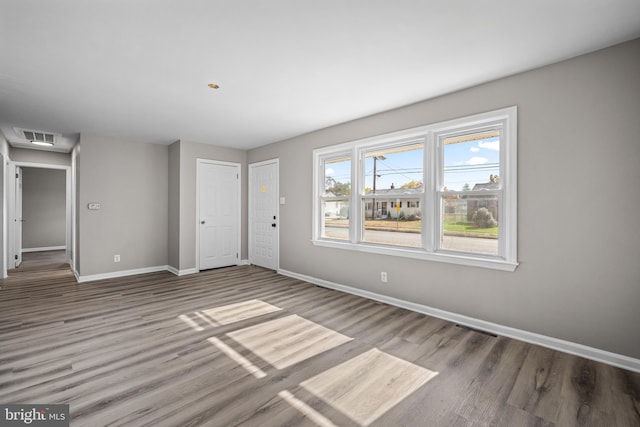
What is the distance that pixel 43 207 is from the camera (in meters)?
8.36

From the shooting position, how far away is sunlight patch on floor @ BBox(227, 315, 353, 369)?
252 cm

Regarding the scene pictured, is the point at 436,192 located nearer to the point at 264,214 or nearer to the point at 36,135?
the point at 264,214

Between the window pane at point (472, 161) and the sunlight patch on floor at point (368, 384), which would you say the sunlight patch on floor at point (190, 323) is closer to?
the sunlight patch on floor at point (368, 384)

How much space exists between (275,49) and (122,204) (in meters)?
4.63

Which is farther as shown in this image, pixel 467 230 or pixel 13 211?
pixel 13 211

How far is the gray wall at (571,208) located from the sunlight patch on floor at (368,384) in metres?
1.26

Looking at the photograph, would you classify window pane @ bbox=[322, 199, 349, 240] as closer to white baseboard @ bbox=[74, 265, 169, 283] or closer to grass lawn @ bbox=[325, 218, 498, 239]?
grass lawn @ bbox=[325, 218, 498, 239]

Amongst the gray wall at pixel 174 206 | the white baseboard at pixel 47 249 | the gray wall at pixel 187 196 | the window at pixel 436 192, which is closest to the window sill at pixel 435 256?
the window at pixel 436 192

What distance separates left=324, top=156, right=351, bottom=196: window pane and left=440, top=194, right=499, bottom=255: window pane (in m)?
1.56

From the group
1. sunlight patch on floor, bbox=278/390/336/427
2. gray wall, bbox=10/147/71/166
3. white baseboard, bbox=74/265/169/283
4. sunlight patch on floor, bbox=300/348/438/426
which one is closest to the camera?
sunlight patch on floor, bbox=278/390/336/427

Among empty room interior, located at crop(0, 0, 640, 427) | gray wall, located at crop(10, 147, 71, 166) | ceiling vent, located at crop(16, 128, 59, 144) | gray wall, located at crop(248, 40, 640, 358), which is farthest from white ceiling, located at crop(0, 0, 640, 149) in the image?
gray wall, located at crop(10, 147, 71, 166)

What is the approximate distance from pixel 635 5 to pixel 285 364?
11.5 feet

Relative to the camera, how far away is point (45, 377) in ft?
7.11

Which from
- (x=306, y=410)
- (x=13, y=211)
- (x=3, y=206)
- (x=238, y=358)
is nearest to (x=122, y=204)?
(x=3, y=206)
